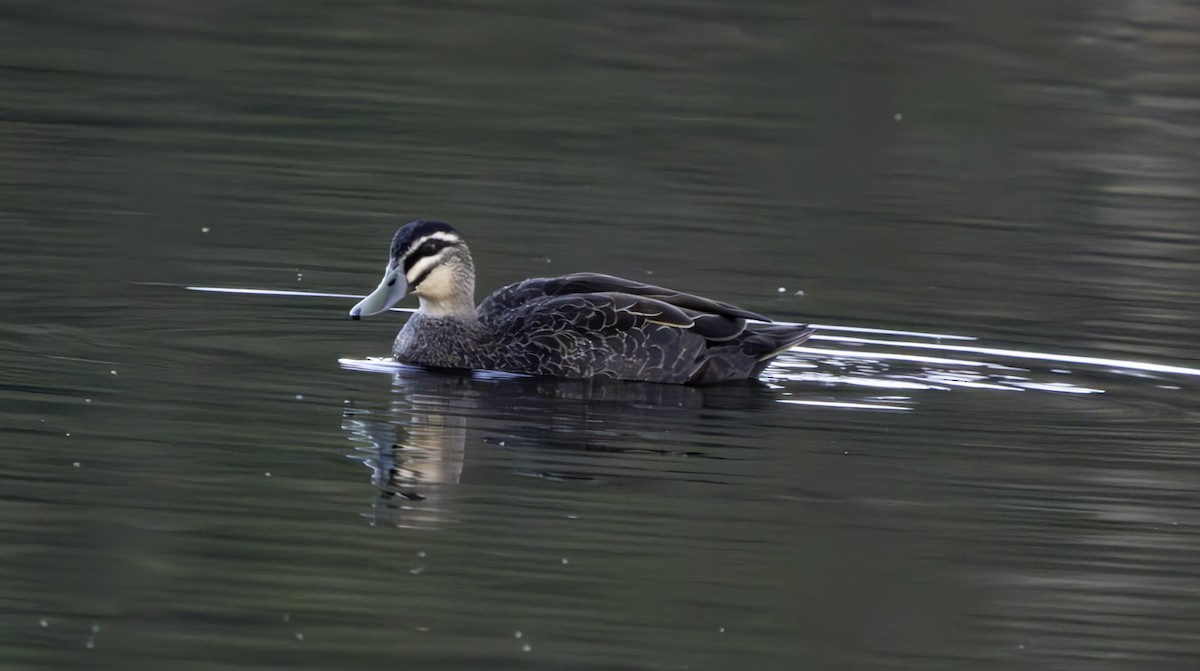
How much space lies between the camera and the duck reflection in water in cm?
909

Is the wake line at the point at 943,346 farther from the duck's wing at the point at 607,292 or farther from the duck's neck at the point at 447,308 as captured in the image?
the duck's wing at the point at 607,292

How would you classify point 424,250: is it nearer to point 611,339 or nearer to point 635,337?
point 611,339

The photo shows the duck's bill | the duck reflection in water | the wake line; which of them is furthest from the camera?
the wake line

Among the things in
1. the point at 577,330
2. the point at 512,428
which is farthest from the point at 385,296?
the point at 512,428

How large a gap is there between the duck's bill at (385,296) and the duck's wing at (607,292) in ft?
1.81

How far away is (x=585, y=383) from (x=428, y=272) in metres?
1.12

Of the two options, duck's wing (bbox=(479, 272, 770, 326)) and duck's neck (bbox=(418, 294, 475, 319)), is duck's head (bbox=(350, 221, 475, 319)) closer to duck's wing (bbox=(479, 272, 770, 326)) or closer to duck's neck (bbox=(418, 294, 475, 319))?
duck's neck (bbox=(418, 294, 475, 319))

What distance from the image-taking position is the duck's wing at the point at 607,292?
11.7 meters

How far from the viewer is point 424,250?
1177 centimetres

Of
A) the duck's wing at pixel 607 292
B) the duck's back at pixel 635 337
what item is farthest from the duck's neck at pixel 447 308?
the duck's back at pixel 635 337

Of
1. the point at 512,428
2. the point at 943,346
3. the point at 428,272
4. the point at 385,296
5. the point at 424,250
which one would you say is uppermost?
the point at 424,250

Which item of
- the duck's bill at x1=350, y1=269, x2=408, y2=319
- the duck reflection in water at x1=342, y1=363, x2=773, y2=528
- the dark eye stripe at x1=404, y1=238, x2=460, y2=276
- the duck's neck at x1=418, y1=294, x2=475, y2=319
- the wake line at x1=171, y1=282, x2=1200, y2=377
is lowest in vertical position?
the duck reflection in water at x1=342, y1=363, x2=773, y2=528

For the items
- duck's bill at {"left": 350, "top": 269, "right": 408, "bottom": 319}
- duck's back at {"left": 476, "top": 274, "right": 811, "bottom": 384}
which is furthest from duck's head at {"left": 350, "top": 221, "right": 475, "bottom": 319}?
duck's back at {"left": 476, "top": 274, "right": 811, "bottom": 384}

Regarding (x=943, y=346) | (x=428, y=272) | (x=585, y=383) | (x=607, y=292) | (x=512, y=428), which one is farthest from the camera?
(x=943, y=346)
